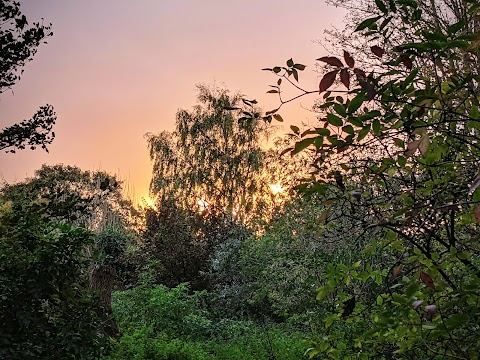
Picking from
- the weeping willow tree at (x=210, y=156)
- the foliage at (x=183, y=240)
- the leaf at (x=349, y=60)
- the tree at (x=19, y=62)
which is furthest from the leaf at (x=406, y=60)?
the weeping willow tree at (x=210, y=156)

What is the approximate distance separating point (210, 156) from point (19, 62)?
1267 centimetres

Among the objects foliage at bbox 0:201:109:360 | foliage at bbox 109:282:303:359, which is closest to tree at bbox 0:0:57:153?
foliage at bbox 109:282:303:359

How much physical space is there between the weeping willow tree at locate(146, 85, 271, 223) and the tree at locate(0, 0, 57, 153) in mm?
11058

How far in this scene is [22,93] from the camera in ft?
37.0

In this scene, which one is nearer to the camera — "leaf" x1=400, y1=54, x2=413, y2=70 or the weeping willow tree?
"leaf" x1=400, y1=54, x2=413, y2=70

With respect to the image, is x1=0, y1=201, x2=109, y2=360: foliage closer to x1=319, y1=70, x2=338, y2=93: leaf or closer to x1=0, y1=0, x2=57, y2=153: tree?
x1=319, y1=70, x2=338, y2=93: leaf

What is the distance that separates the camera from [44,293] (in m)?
3.37

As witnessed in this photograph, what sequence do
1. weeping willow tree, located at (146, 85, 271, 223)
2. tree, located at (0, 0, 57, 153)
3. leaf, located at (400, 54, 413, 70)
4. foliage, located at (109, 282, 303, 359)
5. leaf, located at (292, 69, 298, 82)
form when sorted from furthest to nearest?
weeping willow tree, located at (146, 85, 271, 223), tree, located at (0, 0, 57, 153), foliage, located at (109, 282, 303, 359), leaf, located at (292, 69, 298, 82), leaf, located at (400, 54, 413, 70)

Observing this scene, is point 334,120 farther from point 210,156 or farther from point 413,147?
point 210,156

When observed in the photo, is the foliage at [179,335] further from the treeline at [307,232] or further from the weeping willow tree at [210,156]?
the weeping willow tree at [210,156]

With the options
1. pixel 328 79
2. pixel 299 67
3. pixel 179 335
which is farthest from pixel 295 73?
pixel 179 335

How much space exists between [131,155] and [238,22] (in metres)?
13.6

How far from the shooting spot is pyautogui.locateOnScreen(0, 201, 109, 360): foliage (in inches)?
127

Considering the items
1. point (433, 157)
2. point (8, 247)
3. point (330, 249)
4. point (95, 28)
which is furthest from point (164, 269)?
point (433, 157)
